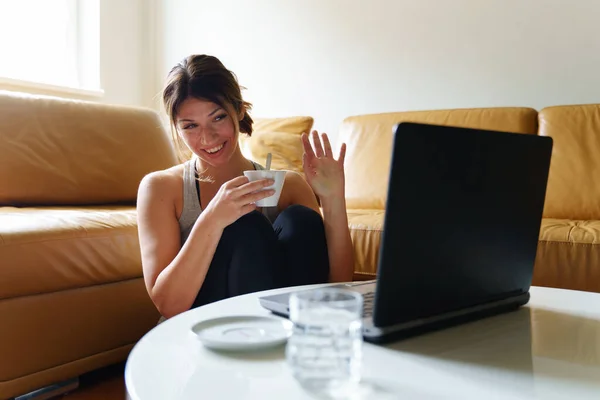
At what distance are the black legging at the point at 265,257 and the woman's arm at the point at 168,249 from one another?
0.12ft

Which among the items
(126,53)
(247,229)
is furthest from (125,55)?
(247,229)

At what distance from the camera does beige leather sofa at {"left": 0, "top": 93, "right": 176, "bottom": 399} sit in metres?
1.40

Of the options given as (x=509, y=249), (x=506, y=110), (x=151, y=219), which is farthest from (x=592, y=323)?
(x=506, y=110)

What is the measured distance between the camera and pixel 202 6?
351 centimetres

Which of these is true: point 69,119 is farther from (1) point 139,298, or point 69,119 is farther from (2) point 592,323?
(2) point 592,323

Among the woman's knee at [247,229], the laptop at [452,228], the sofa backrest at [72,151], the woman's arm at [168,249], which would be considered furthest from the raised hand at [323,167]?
the sofa backrest at [72,151]

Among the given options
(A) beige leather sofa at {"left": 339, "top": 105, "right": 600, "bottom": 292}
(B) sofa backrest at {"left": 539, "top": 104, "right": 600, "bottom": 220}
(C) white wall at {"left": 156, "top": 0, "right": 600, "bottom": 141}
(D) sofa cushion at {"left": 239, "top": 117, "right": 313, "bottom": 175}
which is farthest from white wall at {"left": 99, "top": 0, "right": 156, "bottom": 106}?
(B) sofa backrest at {"left": 539, "top": 104, "right": 600, "bottom": 220}

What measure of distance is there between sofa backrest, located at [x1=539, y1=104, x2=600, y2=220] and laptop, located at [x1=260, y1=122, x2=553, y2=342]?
1.43 m

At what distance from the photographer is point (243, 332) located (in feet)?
2.28

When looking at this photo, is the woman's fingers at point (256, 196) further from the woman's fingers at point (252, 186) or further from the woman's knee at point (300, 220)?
the woman's knee at point (300, 220)

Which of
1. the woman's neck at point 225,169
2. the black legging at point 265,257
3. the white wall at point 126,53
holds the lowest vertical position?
the black legging at point 265,257

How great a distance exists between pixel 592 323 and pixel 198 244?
67 cm

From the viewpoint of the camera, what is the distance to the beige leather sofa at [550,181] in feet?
5.49

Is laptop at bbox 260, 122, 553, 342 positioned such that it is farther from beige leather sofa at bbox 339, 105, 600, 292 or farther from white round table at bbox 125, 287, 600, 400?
beige leather sofa at bbox 339, 105, 600, 292
